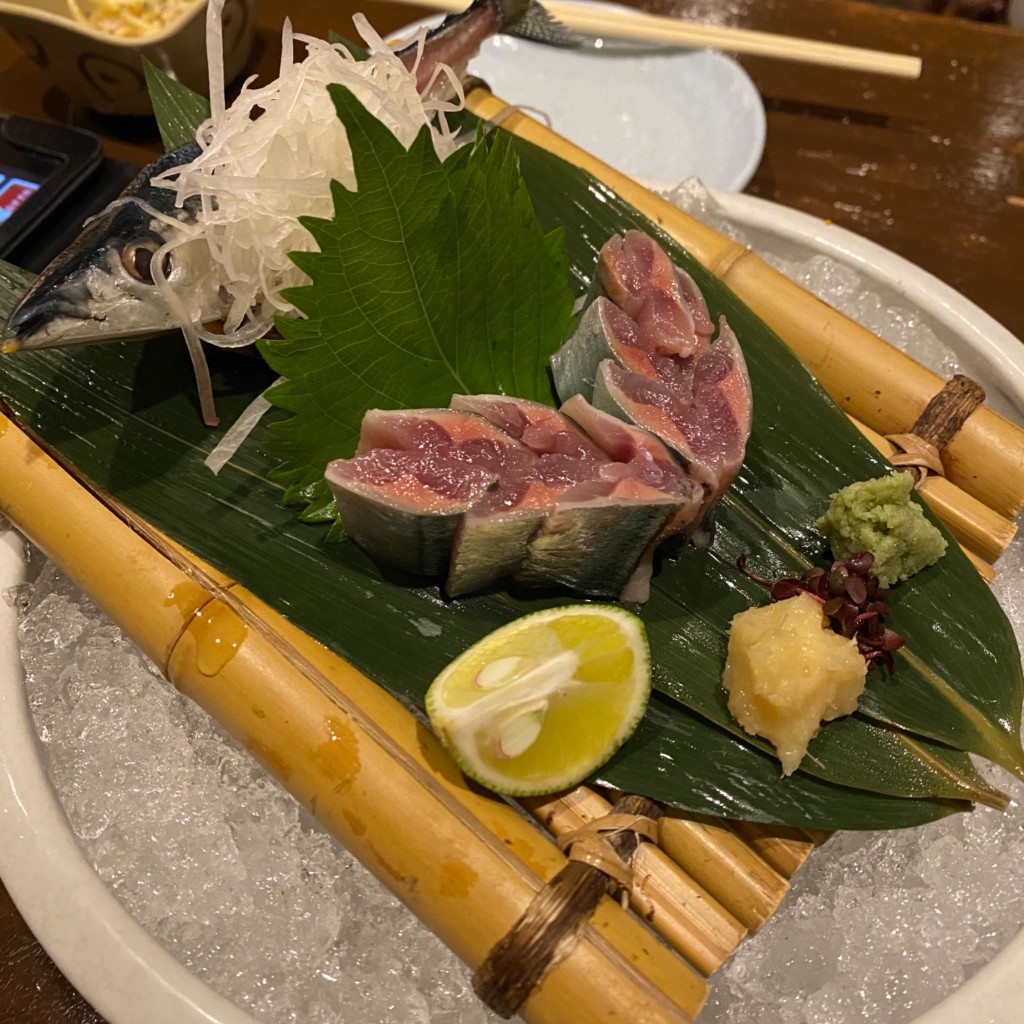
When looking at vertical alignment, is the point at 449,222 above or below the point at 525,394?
above

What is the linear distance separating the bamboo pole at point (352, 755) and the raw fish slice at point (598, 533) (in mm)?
438

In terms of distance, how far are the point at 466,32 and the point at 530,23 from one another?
54 cm

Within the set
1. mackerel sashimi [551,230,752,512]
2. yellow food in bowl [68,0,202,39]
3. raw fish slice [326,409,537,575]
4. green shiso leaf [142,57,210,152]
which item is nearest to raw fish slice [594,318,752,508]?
mackerel sashimi [551,230,752,512]

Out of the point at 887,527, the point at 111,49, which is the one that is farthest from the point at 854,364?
the point at 111,49

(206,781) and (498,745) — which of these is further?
(206,781)

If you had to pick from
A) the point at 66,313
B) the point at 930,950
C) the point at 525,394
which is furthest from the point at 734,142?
the point at 930,950

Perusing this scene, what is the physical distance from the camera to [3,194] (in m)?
2.90

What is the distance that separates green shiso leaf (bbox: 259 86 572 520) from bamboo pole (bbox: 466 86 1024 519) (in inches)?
20.1

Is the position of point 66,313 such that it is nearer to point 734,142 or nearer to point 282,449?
point 282,449

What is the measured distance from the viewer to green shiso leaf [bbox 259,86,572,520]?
5.50 ft

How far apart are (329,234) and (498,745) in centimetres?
110

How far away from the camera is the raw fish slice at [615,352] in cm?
176

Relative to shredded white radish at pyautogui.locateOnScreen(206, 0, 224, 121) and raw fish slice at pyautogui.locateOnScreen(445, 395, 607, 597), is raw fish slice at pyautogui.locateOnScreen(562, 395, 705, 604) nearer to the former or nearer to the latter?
raw fish slice at pyautogui.locateOnScreen(445, 395, 607, 597)

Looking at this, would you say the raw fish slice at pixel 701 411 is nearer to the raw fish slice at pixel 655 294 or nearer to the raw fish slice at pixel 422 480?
the raw fish slice at pixel 655 294
